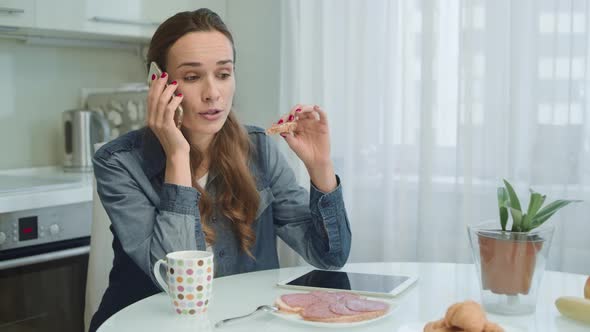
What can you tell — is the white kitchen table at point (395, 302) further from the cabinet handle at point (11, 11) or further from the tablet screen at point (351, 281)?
the cabinet handle at point (11, 11)

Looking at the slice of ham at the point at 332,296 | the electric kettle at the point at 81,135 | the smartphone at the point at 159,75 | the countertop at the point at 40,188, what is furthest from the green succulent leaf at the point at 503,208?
the electric kettle at the point at 81,135

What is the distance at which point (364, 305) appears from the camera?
115 centimetres

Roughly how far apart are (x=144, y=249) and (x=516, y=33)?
139cm

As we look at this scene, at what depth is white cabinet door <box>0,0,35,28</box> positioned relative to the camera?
2352 mm

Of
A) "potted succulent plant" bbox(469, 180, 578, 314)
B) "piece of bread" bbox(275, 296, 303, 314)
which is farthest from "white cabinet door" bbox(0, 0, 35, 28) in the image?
"potted succulent plant" bbox(469, 180, 578, 314)

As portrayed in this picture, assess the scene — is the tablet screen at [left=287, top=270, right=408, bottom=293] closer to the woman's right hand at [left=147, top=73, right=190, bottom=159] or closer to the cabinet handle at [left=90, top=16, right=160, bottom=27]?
the woman's right hand at [left=147, top=73, right=190, bottom=159]

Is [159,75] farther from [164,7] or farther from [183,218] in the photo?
[164,7]

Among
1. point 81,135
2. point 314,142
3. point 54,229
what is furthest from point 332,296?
point 81,135

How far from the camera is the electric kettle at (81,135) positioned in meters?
2.72

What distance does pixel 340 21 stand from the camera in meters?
2.66

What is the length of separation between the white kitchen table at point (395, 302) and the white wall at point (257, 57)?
1572mm

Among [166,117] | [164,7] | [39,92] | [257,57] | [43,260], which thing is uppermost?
[164,7]

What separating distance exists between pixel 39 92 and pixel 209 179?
142 centimetres

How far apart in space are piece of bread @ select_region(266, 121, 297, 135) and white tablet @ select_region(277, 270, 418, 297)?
328mm
